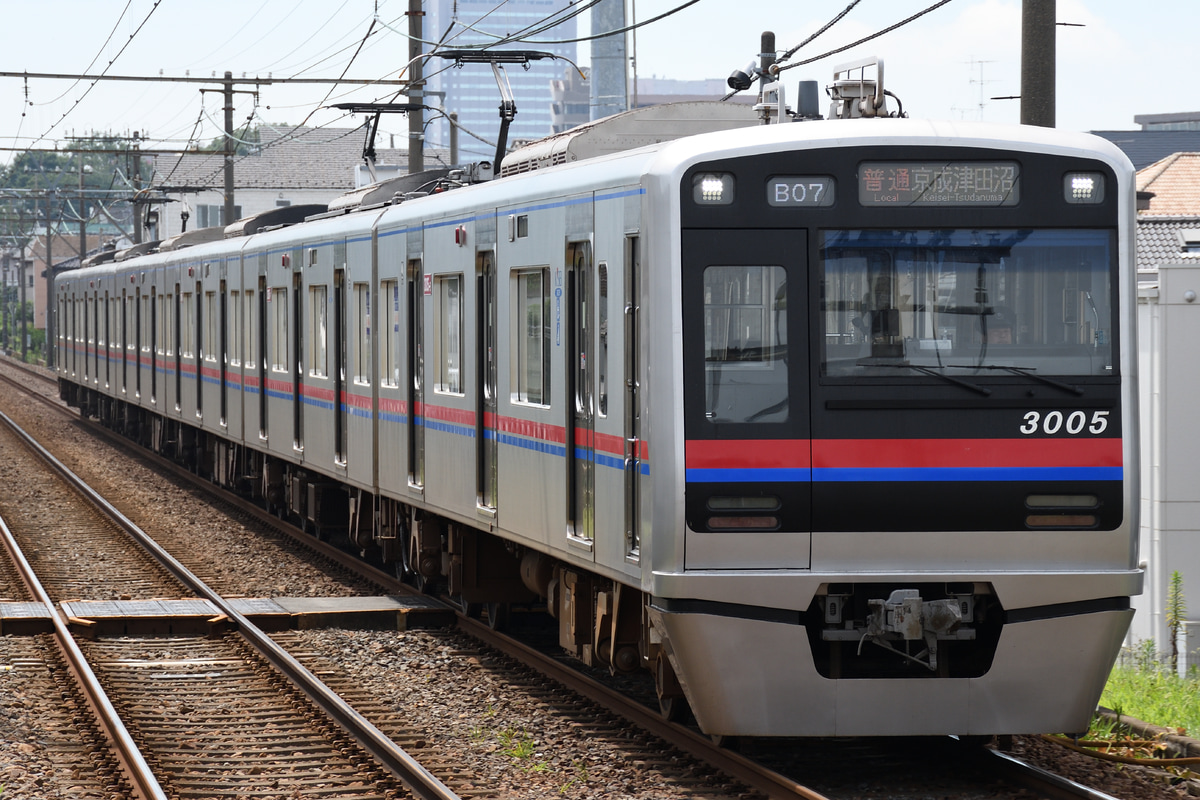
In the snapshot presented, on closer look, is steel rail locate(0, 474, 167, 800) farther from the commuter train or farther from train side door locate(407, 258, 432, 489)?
train side door locate(407, 258, 432, 489)

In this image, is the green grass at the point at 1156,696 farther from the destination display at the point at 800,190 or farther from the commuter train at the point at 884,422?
the destination display at the point at 800,190

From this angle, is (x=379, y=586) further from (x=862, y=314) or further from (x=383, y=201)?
(x=862, y=314)

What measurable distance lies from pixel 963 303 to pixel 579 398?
2.15 metres

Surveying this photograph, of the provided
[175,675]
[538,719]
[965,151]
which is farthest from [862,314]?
[175,675]

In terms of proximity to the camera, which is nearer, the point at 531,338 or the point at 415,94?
the point at 531,338

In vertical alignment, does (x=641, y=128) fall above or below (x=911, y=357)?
above

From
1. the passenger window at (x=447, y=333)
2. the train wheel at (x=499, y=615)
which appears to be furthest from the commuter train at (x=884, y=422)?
the train wheel at (x=499, y=615)

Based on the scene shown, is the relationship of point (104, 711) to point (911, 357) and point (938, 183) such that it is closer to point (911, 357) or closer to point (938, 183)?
point (911, 357)

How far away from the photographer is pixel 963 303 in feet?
23.1

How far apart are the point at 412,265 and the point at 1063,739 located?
5.86 m

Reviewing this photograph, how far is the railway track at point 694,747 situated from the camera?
22.6ft

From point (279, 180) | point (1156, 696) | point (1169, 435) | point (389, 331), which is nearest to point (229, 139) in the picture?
point (389, 331)

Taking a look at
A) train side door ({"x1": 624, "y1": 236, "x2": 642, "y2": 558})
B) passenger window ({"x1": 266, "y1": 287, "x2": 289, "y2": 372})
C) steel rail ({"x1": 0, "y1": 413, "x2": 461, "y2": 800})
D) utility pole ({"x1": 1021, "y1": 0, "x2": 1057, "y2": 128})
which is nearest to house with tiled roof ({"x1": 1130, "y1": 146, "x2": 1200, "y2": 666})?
utility pole ({"x1": 1021, "y1": 0, "x2": 1057, "y2": 128})

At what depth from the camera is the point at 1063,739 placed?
7.95 meters
